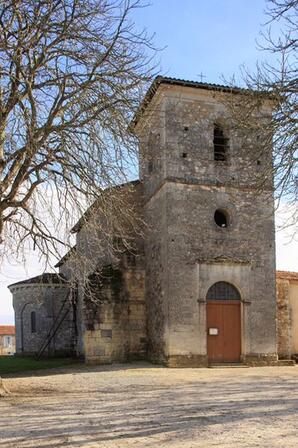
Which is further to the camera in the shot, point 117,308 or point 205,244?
point 117,308

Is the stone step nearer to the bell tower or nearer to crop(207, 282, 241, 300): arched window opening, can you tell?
the bell tower

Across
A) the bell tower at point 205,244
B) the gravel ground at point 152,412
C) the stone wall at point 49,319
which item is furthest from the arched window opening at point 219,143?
the stone wall at point 49,319

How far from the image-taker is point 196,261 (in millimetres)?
18703

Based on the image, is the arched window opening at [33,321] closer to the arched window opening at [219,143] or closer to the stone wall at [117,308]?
the stone wall at [117,308]

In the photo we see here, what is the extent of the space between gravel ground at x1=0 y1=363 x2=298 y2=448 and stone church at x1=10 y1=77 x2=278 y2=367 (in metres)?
3.66

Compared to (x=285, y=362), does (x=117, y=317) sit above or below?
above

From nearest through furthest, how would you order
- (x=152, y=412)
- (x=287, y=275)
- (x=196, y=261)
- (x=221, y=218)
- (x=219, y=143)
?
(x=152, y=412) < (x=196, y=261) < (x=221, y=218) < (x=219, y=143) < (x=287, y=275)

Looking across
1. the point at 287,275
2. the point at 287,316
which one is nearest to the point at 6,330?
the point at 287,275

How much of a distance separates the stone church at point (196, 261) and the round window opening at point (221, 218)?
0.12 feet

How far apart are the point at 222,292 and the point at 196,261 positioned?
159 cm

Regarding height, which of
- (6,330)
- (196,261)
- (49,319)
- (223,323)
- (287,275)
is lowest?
(6,330)

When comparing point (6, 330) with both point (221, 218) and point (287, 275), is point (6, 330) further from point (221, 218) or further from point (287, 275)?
point (221, 218)

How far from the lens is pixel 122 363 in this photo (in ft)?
64.0

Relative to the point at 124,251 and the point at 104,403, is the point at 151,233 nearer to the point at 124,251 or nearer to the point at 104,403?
the point at 124,251
